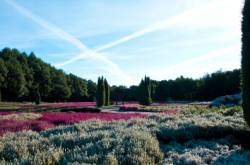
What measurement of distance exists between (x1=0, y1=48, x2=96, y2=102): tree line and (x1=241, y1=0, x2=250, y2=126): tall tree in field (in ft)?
215

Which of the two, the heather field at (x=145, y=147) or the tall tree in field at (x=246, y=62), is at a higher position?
the tall tree in field at (x=246, y=62)

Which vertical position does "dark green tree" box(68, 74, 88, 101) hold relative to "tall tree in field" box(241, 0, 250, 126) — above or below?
above

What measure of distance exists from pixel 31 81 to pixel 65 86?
1097cm

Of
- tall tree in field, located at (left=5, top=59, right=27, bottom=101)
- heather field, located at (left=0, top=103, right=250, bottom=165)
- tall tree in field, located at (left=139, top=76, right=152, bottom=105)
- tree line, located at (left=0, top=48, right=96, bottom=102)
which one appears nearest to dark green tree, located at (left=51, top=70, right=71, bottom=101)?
tree line, located at (left=0, top=48, right=96, bottom=102)

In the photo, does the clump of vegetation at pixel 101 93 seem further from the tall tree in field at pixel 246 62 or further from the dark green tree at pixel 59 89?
the tall tree in field at pixel 246 62

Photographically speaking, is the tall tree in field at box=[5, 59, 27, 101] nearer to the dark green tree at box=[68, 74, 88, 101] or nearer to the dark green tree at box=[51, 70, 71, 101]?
the dark green tree at box=[51, 70, 71, 101]

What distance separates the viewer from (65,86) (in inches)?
3733

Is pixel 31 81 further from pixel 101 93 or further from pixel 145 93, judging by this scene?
pixel 145 93

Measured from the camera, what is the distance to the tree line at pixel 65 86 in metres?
72.8

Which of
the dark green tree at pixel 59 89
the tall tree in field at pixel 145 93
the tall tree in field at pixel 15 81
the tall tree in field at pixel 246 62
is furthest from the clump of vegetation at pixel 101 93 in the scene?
the tall tree in field at pixel 246 62

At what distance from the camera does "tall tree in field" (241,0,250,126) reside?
404 inches

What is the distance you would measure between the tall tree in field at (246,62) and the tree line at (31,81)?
65414mm

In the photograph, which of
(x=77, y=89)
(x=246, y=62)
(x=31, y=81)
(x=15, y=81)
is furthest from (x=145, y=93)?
(x=77, y=89)

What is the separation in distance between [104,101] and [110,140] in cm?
4926
